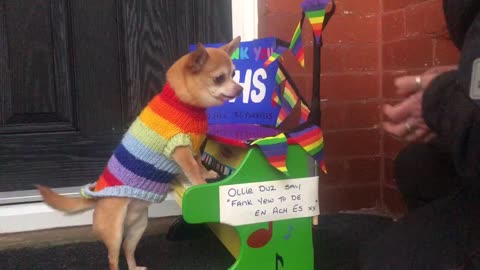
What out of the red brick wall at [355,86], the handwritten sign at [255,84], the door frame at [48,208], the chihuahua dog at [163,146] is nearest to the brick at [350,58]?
the red brick wall at [355,86]

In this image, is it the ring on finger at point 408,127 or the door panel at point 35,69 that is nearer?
the ring on finger at point 408,127

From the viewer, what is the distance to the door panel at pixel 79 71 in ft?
4.12

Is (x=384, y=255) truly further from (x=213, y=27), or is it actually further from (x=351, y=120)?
(x=213, y=27)

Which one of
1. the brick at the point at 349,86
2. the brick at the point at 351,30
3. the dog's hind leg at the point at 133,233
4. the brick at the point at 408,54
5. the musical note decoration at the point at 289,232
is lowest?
the dog's hind leg at the point at 133,233

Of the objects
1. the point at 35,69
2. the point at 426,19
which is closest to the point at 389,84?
the point at 426,19

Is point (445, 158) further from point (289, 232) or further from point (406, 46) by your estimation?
point (406, 46)

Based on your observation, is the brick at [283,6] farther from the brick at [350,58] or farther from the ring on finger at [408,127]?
the ring on finger at [408,127]

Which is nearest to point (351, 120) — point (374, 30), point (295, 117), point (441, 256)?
point (374, 30)

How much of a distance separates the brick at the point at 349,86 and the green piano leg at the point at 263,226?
47cm

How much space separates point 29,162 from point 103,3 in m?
0.47

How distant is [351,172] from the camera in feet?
4.45

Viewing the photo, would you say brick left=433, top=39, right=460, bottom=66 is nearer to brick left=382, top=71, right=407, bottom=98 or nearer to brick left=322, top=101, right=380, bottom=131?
brick left=382, top=71, right=407, bottom=98

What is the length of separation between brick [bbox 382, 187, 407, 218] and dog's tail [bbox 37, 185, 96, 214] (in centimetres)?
80

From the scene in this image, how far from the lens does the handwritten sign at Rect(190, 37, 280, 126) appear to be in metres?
1.04
